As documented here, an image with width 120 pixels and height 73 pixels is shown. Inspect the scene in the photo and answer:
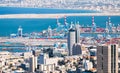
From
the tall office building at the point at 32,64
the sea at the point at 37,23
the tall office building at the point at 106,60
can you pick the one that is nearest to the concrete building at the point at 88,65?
the tall office building at the point at 32,64

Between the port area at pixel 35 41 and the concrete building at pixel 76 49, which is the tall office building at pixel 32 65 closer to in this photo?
the concrete building at pixel 76 49

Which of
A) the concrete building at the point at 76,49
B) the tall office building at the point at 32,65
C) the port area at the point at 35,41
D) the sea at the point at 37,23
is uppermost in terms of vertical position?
the tall office building at the point at 32,65

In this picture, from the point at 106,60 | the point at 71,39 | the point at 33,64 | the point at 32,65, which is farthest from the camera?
the point at 71,39

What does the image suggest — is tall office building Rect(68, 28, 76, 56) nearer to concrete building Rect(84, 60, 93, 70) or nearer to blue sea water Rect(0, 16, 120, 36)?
concrete building Rect(84, 60, 93, 70)

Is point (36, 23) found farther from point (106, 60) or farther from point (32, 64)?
point (106, 60)

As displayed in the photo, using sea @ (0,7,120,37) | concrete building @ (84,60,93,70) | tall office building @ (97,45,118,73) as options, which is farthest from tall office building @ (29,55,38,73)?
sea @ (0,7,120,37)

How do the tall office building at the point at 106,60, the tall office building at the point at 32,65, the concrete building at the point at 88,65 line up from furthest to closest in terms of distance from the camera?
the tall office building at the point at 32,65 < the concrete building at the point at 88,65 < the tall office building at the point at 106,60

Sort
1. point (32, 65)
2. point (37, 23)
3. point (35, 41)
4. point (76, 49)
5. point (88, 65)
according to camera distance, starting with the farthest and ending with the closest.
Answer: point (37, 23) → point (35, 41) → point (76, 49) → point (32, 65) → point (88, 65)

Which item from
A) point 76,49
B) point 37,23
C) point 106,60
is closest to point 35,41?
point 76,49
